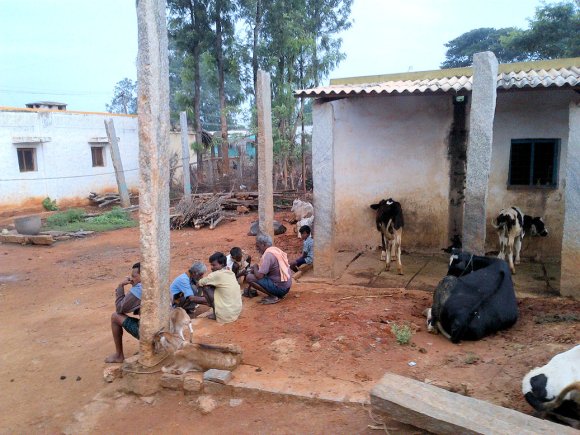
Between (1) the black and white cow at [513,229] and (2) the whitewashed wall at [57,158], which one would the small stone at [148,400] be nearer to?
(1) the black and white cow at [513,229]

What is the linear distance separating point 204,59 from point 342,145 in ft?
38.9

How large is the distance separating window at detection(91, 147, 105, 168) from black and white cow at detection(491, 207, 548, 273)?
1730 centimetres

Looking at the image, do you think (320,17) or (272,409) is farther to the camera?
(320,17)

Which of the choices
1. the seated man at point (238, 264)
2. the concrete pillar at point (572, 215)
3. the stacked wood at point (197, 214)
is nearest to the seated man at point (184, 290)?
the seated man at point (238, 264)

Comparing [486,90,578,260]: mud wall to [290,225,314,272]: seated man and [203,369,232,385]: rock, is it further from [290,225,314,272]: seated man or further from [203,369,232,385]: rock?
[203,369,232,385]: rock

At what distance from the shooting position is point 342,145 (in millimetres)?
9617

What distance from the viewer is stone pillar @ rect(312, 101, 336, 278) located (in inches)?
299

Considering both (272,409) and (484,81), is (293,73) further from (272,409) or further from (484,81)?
(272,409)

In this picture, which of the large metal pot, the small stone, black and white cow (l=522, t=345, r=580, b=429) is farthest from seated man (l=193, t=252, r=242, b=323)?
the large metal pot

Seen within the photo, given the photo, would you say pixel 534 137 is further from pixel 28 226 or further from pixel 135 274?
pixel 28 226

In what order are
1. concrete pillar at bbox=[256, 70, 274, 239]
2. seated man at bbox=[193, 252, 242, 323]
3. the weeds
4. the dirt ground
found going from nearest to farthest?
the dirt ground < seated man at bbox=[193, 252, 242, 323] < concrete pillar at bbox=[256, 70, 274, 239] < the weeds

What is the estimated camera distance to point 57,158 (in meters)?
19.1

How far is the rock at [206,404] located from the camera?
4383 mm

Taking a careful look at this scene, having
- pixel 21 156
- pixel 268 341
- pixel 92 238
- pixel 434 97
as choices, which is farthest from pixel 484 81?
pixel 21 156
